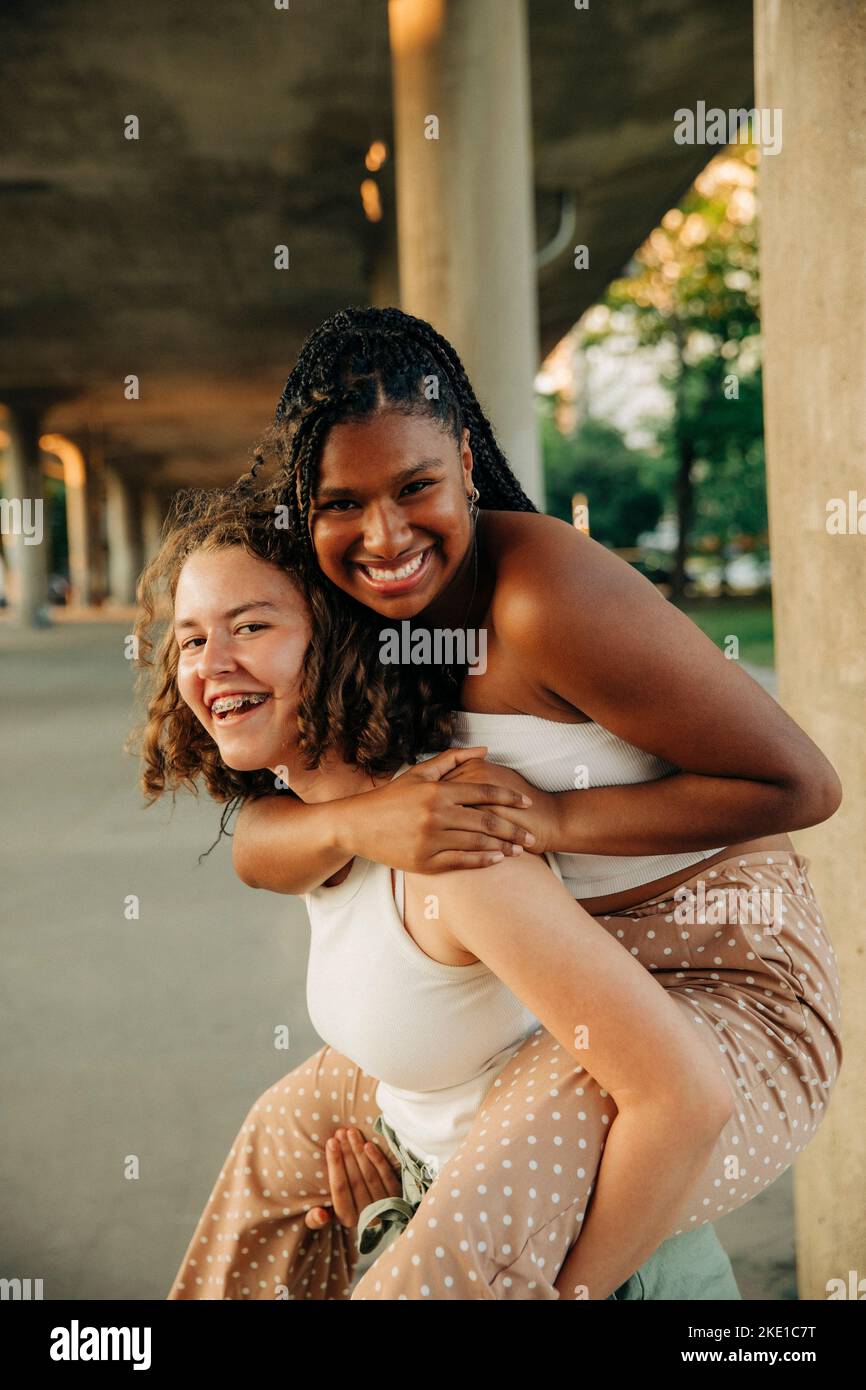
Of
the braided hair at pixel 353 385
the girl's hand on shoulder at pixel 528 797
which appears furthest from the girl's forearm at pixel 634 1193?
the braided hair at pixel 353 385

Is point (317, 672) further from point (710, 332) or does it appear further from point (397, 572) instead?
point (710, 332)

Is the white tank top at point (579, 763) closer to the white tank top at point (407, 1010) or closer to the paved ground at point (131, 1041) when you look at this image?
the white tank top at point (407, 1010)

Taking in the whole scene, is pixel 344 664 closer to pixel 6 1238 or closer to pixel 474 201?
pixel 6 1238

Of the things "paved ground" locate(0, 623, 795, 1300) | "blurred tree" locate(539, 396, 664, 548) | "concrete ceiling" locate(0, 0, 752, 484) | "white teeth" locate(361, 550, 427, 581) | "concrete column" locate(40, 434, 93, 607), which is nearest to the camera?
"white teeth" locate(361, 550, 427, 581)

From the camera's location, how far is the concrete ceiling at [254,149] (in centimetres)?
1227

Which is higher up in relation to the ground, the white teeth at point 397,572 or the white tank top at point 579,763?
the white teeth at point 397,572

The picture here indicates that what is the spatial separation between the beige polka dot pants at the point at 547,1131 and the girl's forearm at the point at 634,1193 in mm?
28

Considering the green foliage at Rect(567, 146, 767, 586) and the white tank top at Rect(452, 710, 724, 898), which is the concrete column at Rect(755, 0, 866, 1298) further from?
the green foliage at Rect(567, 146, 767, 586)

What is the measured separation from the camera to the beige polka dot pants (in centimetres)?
174

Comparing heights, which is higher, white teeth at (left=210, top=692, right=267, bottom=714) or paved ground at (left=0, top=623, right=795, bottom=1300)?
white teeth at (left=210, top=692, right=267, bottom=714)

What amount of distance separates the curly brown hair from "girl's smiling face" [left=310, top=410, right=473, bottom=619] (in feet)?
0.22

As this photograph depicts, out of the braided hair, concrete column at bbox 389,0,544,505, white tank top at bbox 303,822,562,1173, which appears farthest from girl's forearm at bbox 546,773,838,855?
concrete column at bbox 389,0,544,505
